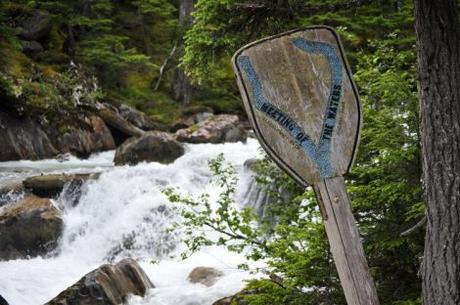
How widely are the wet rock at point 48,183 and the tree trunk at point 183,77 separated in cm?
1054

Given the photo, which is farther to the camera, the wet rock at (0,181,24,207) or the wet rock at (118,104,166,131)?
the wet rock at (118,104,166,131)

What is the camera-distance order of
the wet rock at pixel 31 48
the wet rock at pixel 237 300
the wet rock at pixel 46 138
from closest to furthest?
the wet rock at pixel 237 300, the wet rock at pixel 46 138, the wet rock at pixel 31 48

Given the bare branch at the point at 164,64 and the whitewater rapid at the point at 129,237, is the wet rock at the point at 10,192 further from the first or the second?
the bare branch at the point at 164,64

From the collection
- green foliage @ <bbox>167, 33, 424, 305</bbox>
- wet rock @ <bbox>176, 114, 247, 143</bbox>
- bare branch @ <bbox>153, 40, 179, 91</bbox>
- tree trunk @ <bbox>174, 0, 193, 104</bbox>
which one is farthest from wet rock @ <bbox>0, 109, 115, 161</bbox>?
green foliage @ <bbox>167, 33, 424, 305</bbox>

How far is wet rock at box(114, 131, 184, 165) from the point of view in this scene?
14867 millimetres

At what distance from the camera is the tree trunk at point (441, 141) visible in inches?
112

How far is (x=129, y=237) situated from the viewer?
11508 millimetres

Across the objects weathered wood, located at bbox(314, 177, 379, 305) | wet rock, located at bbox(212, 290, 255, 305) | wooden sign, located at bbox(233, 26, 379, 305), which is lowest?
wet rock, located at bbox(212, 290, 255, 305)

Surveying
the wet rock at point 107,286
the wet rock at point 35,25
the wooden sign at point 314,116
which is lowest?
the wet rock at point 107,286

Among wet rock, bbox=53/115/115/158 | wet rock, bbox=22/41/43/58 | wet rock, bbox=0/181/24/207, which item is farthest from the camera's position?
wet rock, bbox=22/41/43/58

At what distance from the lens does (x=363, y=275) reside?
2.27 meters

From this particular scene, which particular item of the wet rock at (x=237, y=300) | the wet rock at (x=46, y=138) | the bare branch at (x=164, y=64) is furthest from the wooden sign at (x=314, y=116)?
the bare branch at (x=164, y=64)

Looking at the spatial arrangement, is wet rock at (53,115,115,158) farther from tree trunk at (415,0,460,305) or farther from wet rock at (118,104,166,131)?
tree trunk at (415,0,460,305)

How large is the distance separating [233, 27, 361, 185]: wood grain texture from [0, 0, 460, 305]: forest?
2.73ft
